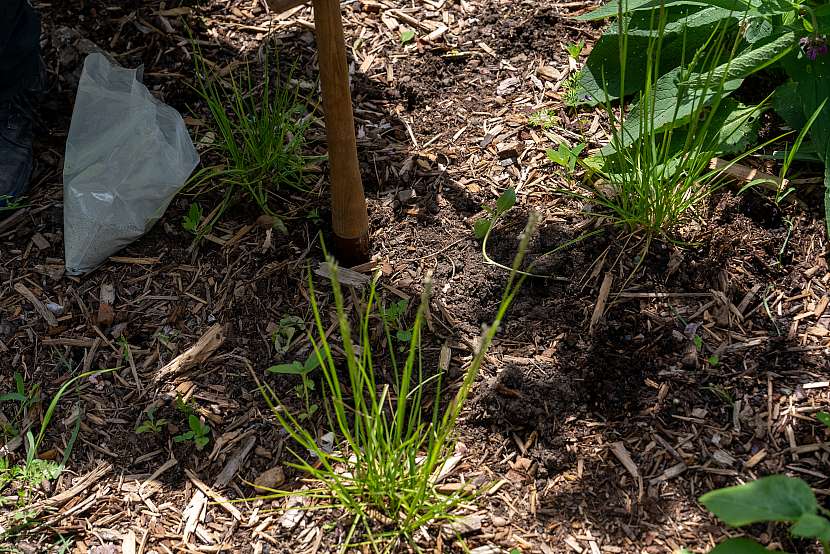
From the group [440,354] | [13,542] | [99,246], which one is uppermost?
[99,246]

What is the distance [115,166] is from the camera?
245 centimetres

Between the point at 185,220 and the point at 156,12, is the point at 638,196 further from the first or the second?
the point at 156,12

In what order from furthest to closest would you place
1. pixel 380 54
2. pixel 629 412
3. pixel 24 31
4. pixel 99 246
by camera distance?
pixel 380 54 < pixel 24 31 < pixel 99 246 < pixel 629 412

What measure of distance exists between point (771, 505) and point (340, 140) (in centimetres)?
128

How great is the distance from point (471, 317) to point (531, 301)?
0.18 meters

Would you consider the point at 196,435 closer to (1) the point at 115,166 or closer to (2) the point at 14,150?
(1) the point at 115,166

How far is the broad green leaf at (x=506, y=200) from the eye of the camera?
2303mm

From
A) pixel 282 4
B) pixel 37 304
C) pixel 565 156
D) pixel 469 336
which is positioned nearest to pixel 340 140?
pixel 282 4

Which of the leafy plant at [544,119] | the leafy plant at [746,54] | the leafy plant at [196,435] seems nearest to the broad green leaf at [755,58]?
the leafy plant at [746,54]

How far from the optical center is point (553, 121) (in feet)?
8.57

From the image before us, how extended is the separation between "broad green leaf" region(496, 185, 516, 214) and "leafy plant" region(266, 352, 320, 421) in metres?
0.70

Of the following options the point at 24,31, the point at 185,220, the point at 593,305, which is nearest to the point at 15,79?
the point at 24,31

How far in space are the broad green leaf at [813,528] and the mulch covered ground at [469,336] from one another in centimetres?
37

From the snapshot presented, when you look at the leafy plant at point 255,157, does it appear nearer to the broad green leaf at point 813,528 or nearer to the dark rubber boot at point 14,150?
the dark rubber boot at point 14,150
